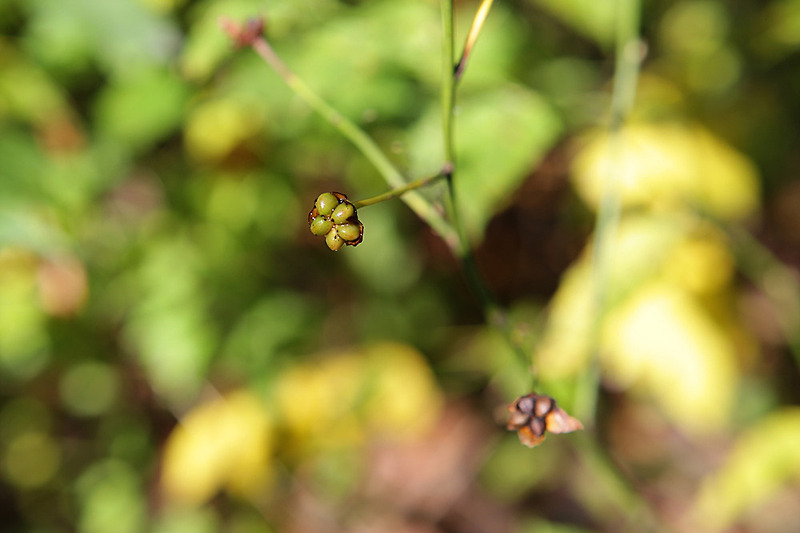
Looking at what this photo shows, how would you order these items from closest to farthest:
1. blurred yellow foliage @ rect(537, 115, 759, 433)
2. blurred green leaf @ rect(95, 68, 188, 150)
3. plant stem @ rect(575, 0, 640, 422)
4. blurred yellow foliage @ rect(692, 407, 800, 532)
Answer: plant stem @ rect(575, 0, 640, 422)
blurred yellow foliage @ rect(692, 407, 800, 532)
blurred yellow foliage @ rect(537, 115, 759, 433)
blurred green leaf @ rect(95, 68, 188, 150)

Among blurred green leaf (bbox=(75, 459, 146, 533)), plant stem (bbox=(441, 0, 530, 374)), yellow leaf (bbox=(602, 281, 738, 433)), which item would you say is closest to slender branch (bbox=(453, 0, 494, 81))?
plant stem (bbox=(441, 0, 530, 374))

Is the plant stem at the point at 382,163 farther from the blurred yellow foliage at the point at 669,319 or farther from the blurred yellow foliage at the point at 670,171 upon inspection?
the blurred yellow foliage at the point at 670,171

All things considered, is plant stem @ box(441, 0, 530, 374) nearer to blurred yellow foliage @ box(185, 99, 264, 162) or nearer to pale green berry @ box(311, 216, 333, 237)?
pale green berry @ box(311, 216, 333, 237)

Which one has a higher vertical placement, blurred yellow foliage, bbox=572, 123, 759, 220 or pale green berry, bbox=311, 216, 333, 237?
blurred yellow foliage, bbox=572, 123, 759, 220

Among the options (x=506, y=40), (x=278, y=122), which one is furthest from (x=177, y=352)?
(x=506, y=40)

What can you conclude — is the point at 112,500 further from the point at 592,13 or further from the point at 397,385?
the point at 592,13
